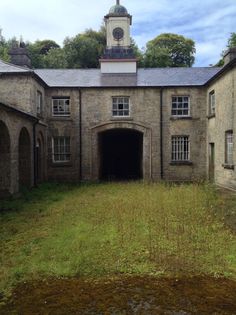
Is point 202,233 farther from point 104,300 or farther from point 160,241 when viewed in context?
point 104,300

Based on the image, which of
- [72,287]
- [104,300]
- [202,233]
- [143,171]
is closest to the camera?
[104,300]

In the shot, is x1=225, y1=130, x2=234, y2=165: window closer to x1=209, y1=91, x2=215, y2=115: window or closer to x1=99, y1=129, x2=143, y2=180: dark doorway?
x1=209, y1=91, x2=215, y2=115: window

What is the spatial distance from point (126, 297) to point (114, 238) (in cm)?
312

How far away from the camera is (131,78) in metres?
24.2

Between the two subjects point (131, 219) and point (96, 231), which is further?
point (131, 219)

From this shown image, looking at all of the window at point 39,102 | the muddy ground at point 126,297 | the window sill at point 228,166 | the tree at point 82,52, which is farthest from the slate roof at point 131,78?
the tree at point 82,52

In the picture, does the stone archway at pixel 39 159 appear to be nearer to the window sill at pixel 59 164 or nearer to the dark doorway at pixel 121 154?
Answer: the window sill at pixel 59 164

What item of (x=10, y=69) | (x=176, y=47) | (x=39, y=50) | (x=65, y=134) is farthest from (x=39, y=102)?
(x=39, y=50)

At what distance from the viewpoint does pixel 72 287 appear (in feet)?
20.1

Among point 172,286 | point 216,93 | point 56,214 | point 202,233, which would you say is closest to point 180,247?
point 202,233

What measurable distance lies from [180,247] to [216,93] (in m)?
13.5

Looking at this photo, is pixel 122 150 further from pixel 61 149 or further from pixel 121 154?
pixel 61 149

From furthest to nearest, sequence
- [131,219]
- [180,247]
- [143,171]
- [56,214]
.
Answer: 1. [143,171]
2. [56,214]
3. [131,219]
4. [180,247]

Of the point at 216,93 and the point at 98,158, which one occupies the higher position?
the point at 216,93
